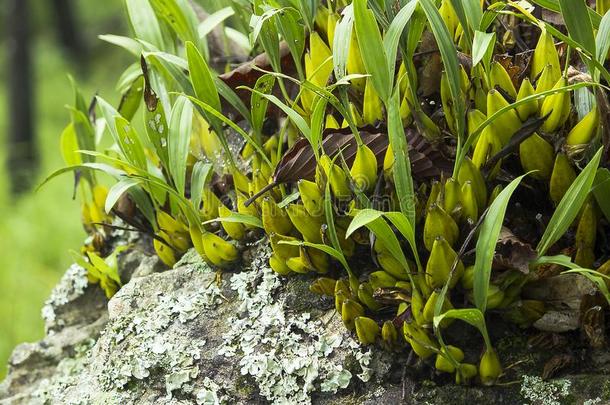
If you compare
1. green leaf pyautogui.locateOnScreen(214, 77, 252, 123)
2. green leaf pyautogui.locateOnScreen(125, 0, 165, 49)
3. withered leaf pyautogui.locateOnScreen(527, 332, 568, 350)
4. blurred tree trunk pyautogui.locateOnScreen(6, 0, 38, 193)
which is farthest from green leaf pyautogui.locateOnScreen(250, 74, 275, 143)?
blurred tree trunk pyautogui.locateOnScreen(6, 0, 38, 193)

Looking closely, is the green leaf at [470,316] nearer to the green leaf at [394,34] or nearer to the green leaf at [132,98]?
the green leaf at [394,34]

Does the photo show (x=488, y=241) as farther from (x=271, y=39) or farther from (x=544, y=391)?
(x=271, y=39)

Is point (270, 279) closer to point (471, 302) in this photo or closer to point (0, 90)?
point (471, 302)

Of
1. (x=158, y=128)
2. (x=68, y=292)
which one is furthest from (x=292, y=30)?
(x=68, y=292)

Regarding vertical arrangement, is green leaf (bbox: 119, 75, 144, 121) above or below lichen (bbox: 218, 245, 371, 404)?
above

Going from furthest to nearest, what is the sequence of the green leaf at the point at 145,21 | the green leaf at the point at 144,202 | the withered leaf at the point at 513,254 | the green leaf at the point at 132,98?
1. the green leaf at the point at 132,98
2. the green leaf at the point at 145,21
3. the green leaf at the point at 144,202
4. the withered leaf at the point at 513,254

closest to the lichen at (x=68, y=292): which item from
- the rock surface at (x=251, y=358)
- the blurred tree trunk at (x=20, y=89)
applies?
the rock surface at (x=251, y=358)

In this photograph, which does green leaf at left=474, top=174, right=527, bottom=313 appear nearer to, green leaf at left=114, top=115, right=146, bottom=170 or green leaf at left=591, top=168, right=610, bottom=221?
green leaf at left=591, top=168, right=610, bottom=221
